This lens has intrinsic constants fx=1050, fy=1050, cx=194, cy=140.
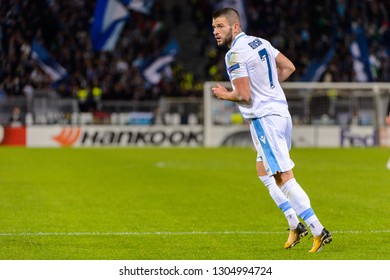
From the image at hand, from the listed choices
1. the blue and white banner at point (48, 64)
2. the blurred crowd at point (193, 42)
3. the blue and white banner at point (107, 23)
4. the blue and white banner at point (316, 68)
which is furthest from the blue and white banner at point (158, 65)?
the blue and white banner at point (316, 68)

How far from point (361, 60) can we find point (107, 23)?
10550mm

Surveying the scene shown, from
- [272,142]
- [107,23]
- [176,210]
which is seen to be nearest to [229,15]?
[272,142]

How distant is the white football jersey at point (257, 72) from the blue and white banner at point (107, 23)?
32108 millimetres

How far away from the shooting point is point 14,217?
13688 millimetres

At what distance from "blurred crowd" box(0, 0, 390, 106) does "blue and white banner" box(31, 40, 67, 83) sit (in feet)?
0.67

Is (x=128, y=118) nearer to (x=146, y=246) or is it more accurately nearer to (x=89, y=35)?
(x=89, y=35)

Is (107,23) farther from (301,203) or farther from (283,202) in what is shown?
(301,203)

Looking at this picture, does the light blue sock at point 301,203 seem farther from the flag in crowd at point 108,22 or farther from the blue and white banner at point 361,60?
the blue and white banner at point 361,60

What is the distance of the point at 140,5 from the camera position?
43.4 meters

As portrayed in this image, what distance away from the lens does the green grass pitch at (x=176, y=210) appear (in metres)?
10.2

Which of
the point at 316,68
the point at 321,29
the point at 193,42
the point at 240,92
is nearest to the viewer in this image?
the point at 240,92

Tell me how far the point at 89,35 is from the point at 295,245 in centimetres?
3211

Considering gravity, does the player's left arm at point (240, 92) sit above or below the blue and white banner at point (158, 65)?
above
